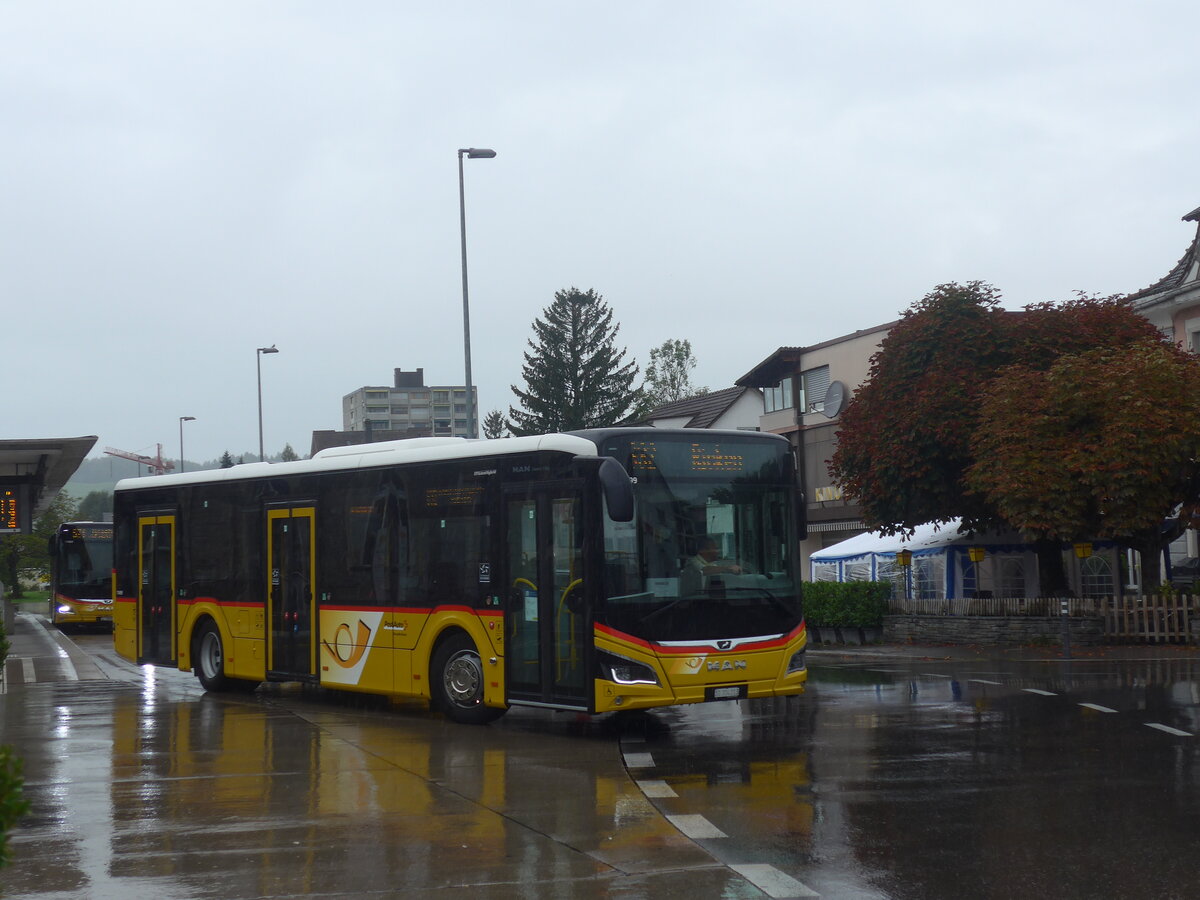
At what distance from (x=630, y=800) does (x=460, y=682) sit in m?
4.94

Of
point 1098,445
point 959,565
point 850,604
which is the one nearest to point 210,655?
point 1098,445

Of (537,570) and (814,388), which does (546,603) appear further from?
(814,388)

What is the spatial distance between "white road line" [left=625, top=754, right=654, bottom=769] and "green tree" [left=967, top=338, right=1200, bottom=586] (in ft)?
48.4

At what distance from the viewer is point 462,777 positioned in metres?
10.9

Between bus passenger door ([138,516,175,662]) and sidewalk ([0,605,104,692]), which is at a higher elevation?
bus passenger door ([138,516,175,662])

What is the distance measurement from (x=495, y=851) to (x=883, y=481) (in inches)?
901

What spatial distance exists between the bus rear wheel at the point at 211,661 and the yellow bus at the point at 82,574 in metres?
23.5

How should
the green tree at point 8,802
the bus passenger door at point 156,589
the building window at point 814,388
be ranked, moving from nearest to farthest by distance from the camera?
the green tree at point 8,802, the bus passenger door at point 156,589, the building window at point 814,388

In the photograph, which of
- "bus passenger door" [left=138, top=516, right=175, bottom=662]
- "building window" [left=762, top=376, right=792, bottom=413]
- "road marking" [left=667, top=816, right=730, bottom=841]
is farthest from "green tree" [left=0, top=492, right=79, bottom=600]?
"road marking" [left=667, top=816, right=730, bottom=841]

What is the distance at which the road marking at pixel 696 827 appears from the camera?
27.7 ft

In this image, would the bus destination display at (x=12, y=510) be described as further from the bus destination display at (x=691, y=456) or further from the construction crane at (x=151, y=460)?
the construction crane at (x=151, y=460)

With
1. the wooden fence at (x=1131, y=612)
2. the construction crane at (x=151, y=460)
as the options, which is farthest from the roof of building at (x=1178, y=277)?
the construction crane at (x=151, y=460)

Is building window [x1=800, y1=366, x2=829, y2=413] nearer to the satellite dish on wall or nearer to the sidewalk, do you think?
the satellite dish on wall

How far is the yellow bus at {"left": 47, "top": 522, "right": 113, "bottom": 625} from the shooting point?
136 feet
